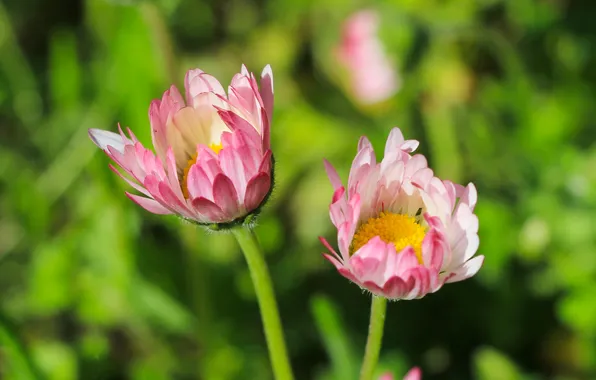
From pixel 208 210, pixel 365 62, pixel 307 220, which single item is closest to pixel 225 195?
pixel 208 210

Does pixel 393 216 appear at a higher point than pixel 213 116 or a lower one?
lower

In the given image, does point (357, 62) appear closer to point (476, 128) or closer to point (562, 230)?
point (476, 128)

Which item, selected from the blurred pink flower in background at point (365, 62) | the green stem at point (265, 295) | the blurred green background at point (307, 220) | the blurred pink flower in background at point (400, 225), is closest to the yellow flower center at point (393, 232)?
the blurred pink flower in background at point (400, 225)

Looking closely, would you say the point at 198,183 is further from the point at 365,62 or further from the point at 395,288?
the point at 365,62

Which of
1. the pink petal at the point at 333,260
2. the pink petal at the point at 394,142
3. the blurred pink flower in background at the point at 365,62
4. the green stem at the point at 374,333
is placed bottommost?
the green stem at the point at 374,333

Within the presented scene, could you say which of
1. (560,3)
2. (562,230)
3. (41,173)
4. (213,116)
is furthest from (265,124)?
(560,3)

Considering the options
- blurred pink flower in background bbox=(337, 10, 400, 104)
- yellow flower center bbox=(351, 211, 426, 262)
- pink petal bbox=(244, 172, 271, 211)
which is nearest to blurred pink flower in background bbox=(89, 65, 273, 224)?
pink petal bbox=(244, 172, 271, 211)

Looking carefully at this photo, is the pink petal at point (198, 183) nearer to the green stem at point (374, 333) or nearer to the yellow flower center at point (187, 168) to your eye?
the yellow flower center at point (187, 168)
